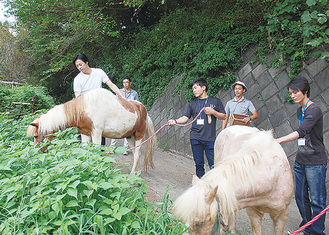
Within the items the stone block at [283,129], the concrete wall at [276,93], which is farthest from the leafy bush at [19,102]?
the stone block at [283,129]

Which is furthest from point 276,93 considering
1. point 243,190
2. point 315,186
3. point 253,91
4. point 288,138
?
point 243,190

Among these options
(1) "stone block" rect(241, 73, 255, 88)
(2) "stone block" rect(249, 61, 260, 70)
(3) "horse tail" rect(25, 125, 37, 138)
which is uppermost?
(3) "horse tail" rect(25, 125, 37, 138)

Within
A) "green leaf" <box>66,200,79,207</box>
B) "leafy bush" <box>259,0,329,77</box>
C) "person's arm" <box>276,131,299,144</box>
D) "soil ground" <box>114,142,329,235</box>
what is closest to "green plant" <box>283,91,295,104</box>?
"leafy bush" <box>259,0,329,77</box>

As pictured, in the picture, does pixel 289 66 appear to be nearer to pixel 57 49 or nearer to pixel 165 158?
pixel 165 158

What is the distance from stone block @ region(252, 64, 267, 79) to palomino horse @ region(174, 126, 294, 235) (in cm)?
351

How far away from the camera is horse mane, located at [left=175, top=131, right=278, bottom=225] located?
1.59 m

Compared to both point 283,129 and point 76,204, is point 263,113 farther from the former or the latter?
point 76,204

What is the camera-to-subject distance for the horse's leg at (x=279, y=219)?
7.11ft

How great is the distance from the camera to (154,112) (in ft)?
30.1

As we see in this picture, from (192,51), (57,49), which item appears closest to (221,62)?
(192,51)

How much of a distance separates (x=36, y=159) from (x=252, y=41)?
5.43 m

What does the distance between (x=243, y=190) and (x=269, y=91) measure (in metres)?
3.90

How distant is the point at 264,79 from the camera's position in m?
5.36

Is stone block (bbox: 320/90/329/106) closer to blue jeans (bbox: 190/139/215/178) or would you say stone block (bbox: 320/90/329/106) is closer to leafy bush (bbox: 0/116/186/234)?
blue jeans (bbox: 190/139/215/178)
